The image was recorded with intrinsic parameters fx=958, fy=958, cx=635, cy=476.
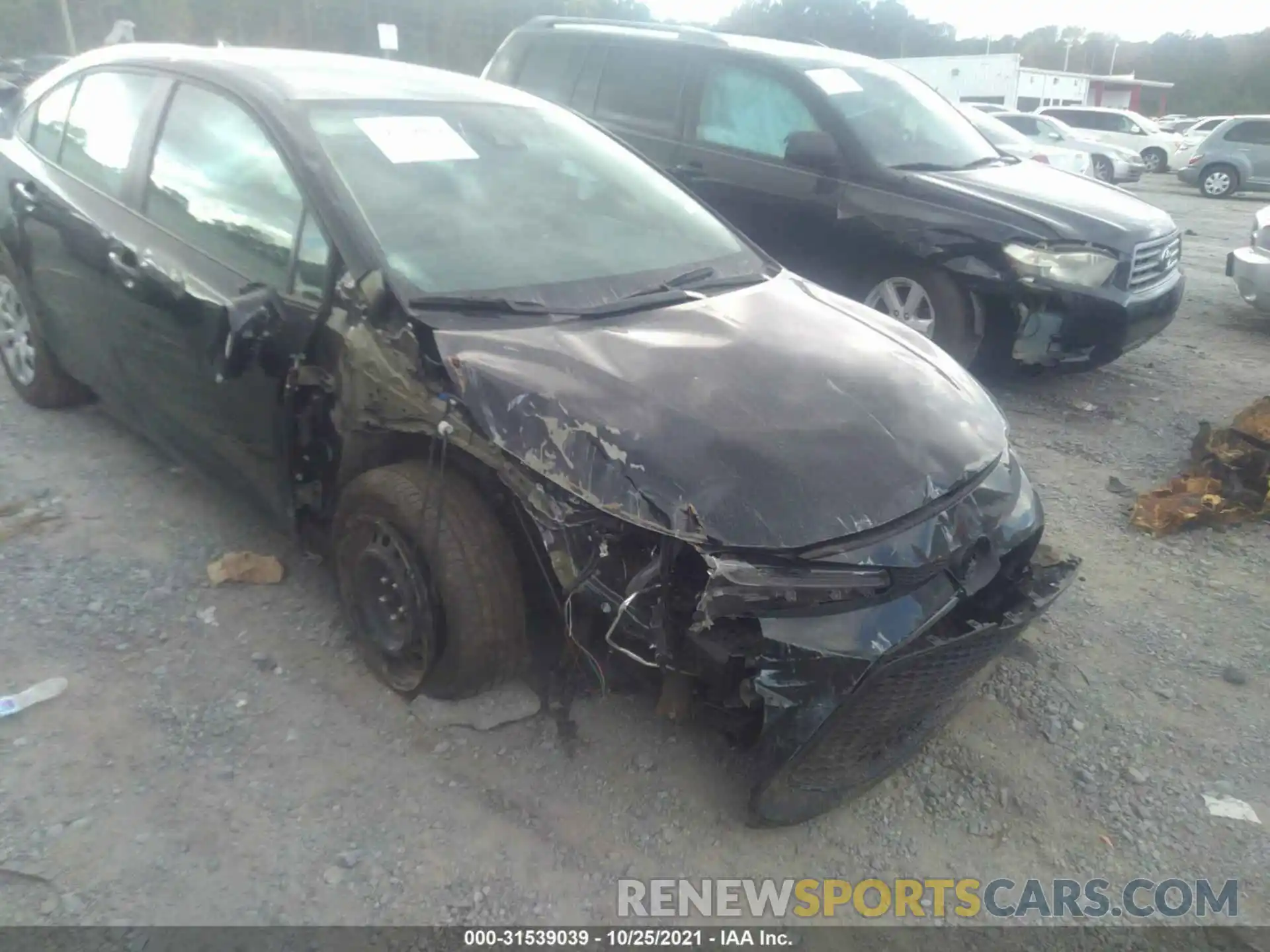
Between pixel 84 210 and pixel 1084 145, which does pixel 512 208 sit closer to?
pixel 84 210

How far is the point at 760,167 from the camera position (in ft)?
18.5

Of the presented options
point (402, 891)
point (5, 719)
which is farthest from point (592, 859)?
point (5, 719)

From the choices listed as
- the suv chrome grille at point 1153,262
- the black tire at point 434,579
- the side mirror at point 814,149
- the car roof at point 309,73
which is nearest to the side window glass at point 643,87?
the side mirror at point 814,149

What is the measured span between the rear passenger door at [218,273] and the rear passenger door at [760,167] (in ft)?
10.7

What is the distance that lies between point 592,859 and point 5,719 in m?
1.65

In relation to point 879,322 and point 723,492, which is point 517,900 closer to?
point 723,492

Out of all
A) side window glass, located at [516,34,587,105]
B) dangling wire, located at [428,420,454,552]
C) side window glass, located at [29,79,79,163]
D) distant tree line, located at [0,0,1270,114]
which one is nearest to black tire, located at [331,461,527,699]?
dangling wire, located at [428,420,454,552]

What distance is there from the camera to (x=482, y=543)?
2455 mm

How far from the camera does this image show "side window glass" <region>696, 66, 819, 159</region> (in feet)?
18.3

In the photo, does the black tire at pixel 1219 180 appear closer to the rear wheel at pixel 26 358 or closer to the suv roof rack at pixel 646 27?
the suv roof rack at pixel 646 27

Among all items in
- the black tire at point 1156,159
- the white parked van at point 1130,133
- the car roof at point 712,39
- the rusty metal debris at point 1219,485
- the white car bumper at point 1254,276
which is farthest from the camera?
the black tire at point 1156,159

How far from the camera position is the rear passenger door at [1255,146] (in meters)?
17.7

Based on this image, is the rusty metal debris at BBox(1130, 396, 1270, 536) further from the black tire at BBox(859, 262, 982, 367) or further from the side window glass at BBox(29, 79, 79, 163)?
the side window glass at BBox(29, 79, 79, 163)

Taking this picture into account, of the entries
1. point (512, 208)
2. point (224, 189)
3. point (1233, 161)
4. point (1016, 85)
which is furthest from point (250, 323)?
point (1016, 85)
